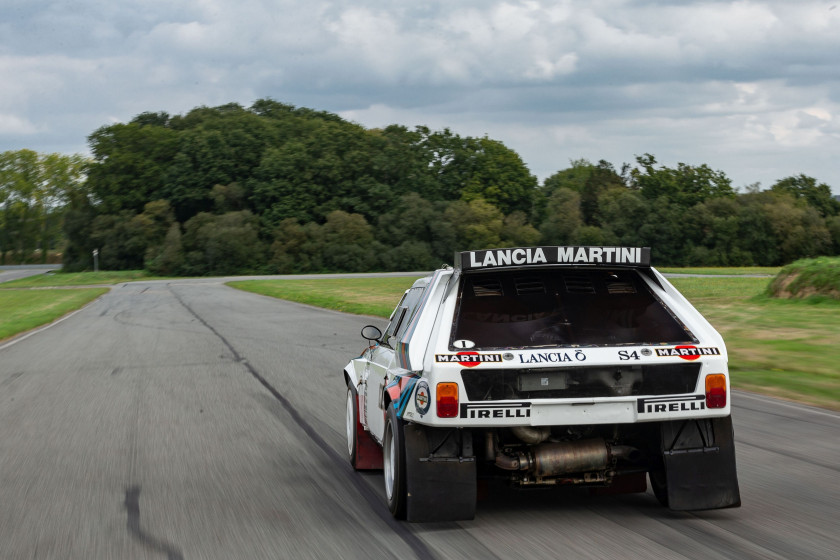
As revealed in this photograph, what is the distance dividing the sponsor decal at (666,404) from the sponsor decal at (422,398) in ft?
3.69

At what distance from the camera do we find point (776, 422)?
9.09 metres

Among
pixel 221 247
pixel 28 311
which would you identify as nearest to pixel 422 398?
pixel 28 311

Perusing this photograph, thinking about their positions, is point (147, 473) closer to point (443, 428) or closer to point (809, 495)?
point (443, 428)

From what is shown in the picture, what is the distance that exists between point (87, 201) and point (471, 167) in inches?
1820

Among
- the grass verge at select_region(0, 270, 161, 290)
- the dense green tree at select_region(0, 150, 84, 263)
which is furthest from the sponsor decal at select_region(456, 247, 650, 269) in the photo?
the dense green tree at select_region(0, 150, 84, 263)

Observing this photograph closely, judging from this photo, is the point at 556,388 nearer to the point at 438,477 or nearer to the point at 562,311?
the point at 562,311

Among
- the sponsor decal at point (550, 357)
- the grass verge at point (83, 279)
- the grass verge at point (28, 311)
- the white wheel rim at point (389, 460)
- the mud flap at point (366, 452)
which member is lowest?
the grass verge at point (83, 279)

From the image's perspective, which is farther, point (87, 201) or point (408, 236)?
point (87, 201)

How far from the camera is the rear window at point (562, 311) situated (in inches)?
217

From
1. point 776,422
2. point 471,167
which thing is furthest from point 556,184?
point 776,422

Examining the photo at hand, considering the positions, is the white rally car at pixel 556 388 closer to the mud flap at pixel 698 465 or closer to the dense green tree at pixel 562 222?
the mud flap at pixel 698 465

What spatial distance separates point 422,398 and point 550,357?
Result: 719mm

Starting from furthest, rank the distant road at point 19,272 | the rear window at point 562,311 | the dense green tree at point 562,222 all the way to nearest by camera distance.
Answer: the dense green tree at point 562,222
the distant road at point 19,272
the rear window at point 562,311

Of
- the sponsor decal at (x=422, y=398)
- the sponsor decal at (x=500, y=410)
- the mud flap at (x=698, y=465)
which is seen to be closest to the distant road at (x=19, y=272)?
the sponsor decal at (x=422, y=398)
